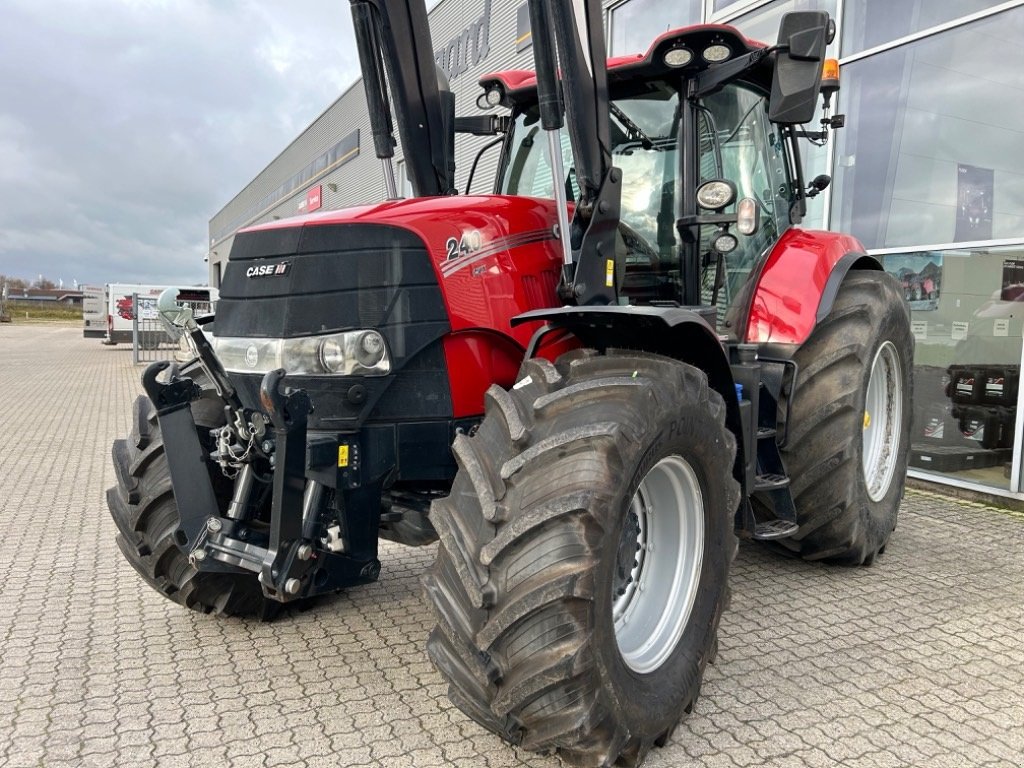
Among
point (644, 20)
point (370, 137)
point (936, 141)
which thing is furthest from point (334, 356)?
point (370, 137)

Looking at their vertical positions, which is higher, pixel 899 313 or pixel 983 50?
pixel 983 50

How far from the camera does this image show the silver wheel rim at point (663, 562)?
2.70 m

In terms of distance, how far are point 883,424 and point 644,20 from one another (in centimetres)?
719

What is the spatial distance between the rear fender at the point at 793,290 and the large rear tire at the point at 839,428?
0.55 feet

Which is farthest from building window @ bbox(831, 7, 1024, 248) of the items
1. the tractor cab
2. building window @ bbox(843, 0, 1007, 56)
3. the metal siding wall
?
the tractor cab

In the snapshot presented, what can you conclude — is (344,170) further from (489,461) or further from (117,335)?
(489,461)

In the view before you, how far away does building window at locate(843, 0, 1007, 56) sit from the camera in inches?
258

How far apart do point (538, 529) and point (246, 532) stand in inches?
48.7

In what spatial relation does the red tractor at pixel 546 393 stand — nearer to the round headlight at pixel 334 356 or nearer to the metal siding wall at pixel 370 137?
the round headlight at pixel 334 356

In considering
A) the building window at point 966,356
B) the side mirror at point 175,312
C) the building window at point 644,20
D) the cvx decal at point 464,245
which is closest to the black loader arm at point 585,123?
the cvx decal at point 464,245

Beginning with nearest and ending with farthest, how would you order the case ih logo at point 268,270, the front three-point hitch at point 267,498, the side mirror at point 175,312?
the front three-point hitch at point 267,498, the case ih logo at point 268,270, the side mirror at point 175,312

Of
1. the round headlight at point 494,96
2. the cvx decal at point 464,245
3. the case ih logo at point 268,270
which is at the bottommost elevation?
the case ih logo at point 268,270

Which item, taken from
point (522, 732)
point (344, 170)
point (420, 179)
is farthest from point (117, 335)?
point (522, 732)

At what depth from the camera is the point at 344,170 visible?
76.7 ft
